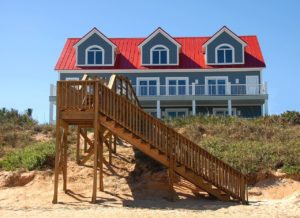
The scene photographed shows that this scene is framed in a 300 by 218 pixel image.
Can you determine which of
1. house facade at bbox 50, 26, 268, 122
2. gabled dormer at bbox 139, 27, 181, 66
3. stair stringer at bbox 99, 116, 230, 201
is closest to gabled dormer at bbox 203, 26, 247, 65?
house facade at bbox 50, 26, 268, 122

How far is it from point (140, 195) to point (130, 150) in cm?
475

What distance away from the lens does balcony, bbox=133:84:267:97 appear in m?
39.2

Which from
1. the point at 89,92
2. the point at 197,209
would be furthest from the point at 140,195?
the point at 89,92

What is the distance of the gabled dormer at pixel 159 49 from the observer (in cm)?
4222

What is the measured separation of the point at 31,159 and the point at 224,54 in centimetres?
2346

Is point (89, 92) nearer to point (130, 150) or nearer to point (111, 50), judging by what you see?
point (130, 150)

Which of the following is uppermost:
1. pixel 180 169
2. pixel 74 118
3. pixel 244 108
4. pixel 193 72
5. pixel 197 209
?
pixel 193 72

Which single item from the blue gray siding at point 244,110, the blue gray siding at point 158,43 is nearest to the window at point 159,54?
the blue gray siding at point 158,43

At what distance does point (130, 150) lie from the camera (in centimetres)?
2405

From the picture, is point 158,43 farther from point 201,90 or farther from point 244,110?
point 244,110

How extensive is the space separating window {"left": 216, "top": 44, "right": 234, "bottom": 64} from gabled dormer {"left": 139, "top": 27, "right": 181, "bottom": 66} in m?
3.27

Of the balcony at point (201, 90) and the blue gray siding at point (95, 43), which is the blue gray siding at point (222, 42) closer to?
the balcony at point (201, 90)

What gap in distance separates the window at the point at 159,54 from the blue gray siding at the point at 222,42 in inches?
132

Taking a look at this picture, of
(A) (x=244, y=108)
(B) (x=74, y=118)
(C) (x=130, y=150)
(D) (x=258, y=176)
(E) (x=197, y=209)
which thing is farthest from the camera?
(A) (x=244, y=108)
